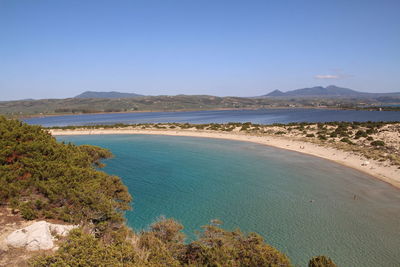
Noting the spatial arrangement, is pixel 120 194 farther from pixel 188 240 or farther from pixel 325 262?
pixel 325 262

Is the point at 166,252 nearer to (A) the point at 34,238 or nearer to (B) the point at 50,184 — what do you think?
(A) the point at 34,238

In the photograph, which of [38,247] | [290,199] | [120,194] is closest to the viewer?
[38,247]

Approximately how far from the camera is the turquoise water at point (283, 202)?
1102 centimetres

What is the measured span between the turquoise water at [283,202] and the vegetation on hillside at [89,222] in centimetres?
353

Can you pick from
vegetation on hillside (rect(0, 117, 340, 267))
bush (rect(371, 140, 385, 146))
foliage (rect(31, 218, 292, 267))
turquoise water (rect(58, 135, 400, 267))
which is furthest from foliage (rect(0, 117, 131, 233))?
bush (rect(371, 140, 385, 146))

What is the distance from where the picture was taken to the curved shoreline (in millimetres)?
20922

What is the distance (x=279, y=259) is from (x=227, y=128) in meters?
48.2

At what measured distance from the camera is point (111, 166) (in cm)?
2600

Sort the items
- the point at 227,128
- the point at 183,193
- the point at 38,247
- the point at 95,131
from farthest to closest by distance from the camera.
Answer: the point at 95,131
the point at 227,128
the point at 183,193
the point at 38,247

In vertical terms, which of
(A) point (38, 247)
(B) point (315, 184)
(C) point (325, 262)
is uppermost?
(A) point (38, 247)

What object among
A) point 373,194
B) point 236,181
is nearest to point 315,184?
point 373,194

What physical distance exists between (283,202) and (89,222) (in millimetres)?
12223

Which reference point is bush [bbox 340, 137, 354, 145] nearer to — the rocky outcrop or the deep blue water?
the rocky outcrop

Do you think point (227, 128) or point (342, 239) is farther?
point (227, 128)
